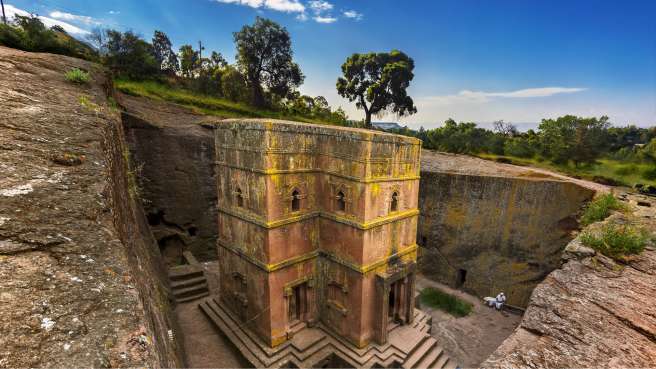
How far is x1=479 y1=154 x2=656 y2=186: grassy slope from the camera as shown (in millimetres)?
17722

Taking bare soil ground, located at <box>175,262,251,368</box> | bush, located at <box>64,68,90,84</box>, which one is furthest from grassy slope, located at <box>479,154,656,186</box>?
bush, located at <box>64,68,90,84</box>

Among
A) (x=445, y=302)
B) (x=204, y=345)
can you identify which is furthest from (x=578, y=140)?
(x=204, y=345)

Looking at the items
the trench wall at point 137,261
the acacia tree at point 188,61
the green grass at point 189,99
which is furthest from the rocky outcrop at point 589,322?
the acacia tree at point 188,61

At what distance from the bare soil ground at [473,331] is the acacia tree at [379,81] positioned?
20.2m

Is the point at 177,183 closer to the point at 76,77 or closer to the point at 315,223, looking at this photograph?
the point at 76,77

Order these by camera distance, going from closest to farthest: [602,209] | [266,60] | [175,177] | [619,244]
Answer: [619,244] < [602,209] < [175,177] < [266,60]

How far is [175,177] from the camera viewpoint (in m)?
15.1

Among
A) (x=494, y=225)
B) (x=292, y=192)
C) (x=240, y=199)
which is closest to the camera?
(x=292, y=192)

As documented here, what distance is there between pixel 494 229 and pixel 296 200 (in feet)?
34.9

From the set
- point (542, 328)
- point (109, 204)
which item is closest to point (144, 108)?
point (109, 204)

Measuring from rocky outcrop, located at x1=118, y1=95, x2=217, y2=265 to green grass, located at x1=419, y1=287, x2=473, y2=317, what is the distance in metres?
11.9

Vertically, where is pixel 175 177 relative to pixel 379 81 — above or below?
below

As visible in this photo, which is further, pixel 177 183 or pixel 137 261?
pixel 177 183

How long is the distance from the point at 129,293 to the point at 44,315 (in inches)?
17.9
